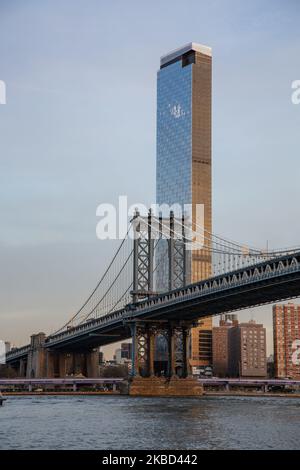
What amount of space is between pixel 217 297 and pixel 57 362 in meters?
80.6

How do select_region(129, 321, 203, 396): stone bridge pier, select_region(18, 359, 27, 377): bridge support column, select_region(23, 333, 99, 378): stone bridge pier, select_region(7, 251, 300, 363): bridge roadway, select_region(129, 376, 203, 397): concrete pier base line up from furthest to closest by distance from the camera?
select_region(18, 359, 27, 377): bridge support column < select_region(23, 333, 99, 378): stone bridge pier < select_region(129, 321, 203, 396): stone bridge pier < select_region(129, 376, 203, 397): concrete pier base < select_region(7, 251, 300, 363): bridge roadway

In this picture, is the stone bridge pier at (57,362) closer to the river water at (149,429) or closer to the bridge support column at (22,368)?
the bridge support column at (22,368)

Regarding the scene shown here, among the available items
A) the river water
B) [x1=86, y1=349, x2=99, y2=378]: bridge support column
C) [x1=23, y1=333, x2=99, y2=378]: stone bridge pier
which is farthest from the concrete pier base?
[x1=86, y1=349, x2=99, y2=378]: bridge support column

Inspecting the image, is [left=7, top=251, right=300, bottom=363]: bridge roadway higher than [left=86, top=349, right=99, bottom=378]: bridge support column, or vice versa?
[left=7, top=251, right=300, bottom=363]: bridge roadway

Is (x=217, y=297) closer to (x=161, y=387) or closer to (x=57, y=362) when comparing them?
(x=161, y=387)

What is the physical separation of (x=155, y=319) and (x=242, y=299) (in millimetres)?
21988

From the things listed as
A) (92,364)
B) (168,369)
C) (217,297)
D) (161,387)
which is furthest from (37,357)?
(217,297)

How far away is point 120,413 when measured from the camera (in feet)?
192

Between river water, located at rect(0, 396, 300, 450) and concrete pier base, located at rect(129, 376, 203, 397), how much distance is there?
119 ft

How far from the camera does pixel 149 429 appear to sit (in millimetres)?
44375

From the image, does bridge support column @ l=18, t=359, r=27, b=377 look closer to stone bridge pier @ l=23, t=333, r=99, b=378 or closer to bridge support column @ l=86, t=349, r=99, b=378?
stone bridge pier @ l=23, t=333, r=99, b=378

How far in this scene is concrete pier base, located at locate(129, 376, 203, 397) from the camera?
320ft
